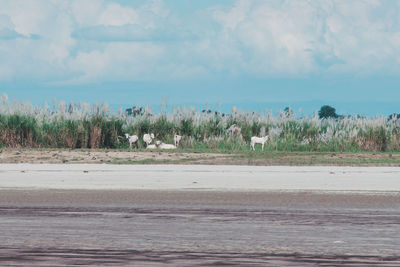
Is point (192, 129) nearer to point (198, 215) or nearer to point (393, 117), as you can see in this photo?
point (393, 117)

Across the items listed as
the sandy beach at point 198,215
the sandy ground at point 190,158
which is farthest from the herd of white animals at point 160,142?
the sandy beach at point 198,215

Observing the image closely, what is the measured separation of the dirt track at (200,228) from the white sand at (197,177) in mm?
1018

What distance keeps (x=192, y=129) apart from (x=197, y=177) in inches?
370

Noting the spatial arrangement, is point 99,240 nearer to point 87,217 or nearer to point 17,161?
point 87,217

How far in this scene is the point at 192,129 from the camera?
81.7 feet

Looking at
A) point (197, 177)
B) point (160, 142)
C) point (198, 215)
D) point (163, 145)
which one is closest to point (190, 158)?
point (197, 177)

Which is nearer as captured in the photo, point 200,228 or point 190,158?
point 200,228

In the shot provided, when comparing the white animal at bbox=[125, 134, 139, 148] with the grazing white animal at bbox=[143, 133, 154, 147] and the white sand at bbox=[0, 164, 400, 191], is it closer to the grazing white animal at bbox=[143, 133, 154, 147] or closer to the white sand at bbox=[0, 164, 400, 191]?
the grazing white animal at bbox=[143, 133, 154, 147]

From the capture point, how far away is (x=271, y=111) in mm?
26484

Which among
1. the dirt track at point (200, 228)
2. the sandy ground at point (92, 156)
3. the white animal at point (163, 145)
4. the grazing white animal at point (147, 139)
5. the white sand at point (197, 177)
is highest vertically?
the grazing white animal at point (147, 139)

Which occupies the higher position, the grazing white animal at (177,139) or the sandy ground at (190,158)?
the grazing white animal at (177,139)

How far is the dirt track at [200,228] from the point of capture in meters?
7.43

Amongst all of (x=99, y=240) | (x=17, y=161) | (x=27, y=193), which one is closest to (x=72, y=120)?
(x=17, y=161)

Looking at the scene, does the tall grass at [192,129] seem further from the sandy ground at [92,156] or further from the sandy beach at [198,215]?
the sandy beach at [198,215]
